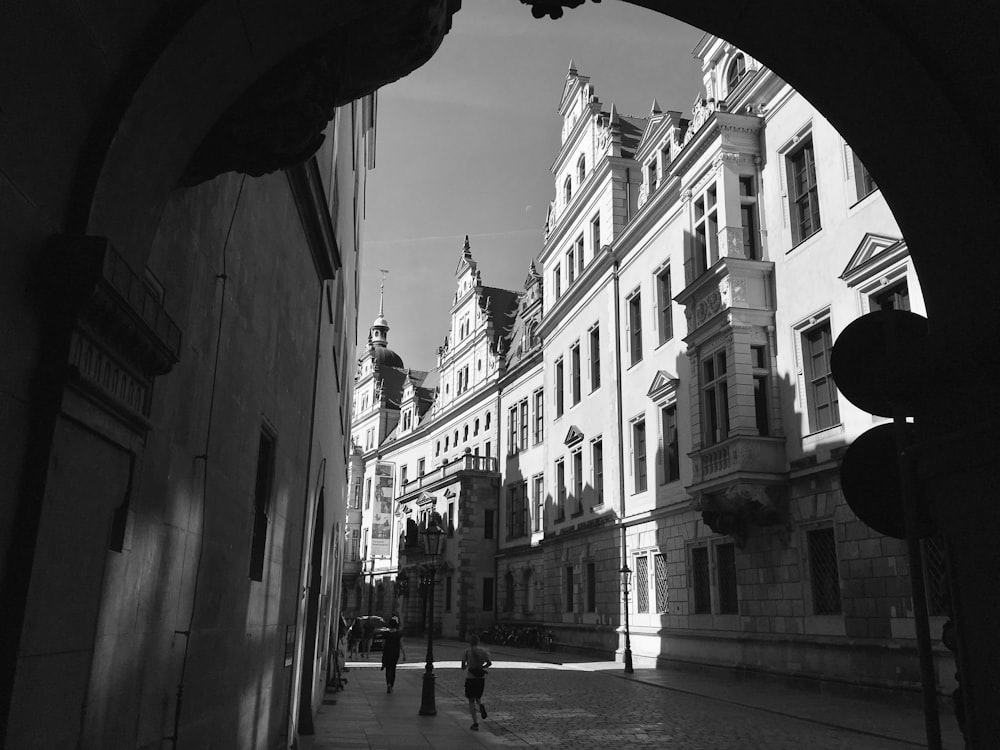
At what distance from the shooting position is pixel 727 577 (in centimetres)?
2302

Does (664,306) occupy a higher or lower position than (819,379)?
higher

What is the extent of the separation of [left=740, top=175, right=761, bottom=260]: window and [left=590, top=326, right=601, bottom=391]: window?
1141 cm

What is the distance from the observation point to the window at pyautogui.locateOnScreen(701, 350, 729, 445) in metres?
22.6

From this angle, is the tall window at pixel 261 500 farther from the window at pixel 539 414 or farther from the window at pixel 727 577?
A: the window at pixel 539 414

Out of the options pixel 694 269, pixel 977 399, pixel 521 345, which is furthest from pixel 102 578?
pixel 521 345

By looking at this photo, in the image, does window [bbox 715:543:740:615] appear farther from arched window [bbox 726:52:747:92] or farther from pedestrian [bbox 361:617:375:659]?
pedestrian [bbox 361:617:375:659]

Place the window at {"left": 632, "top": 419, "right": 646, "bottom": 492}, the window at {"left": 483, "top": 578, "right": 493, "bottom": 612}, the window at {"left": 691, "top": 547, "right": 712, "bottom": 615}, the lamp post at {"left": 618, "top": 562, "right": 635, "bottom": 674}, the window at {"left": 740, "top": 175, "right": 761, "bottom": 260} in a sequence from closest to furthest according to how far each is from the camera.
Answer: the window at {"left": 740, "top": 175, "right": 761, "bottom": 260} < the window at {"left": 691, "top": 547, "right": 712, "bottom": 615} < the lamp post at {"left": 618, "top": 562, "right": 635, "bottom": 674} < the window at {"left": 632, "top": 419, "right": 646, "bottom": 492} < the window at {"left": 483, "top": 578, "right": 493, "bottom": 612}

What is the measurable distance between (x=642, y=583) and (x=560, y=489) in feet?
33.1

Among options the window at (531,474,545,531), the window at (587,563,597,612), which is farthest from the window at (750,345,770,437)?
the window at (531,474,545,531)

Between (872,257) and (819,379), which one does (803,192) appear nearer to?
(872,257)

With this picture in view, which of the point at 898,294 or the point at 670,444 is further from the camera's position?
the point at 670,444

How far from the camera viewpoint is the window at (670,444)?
26.8m

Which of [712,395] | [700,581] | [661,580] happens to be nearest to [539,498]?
[661,580]

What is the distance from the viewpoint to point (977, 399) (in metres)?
3.72
